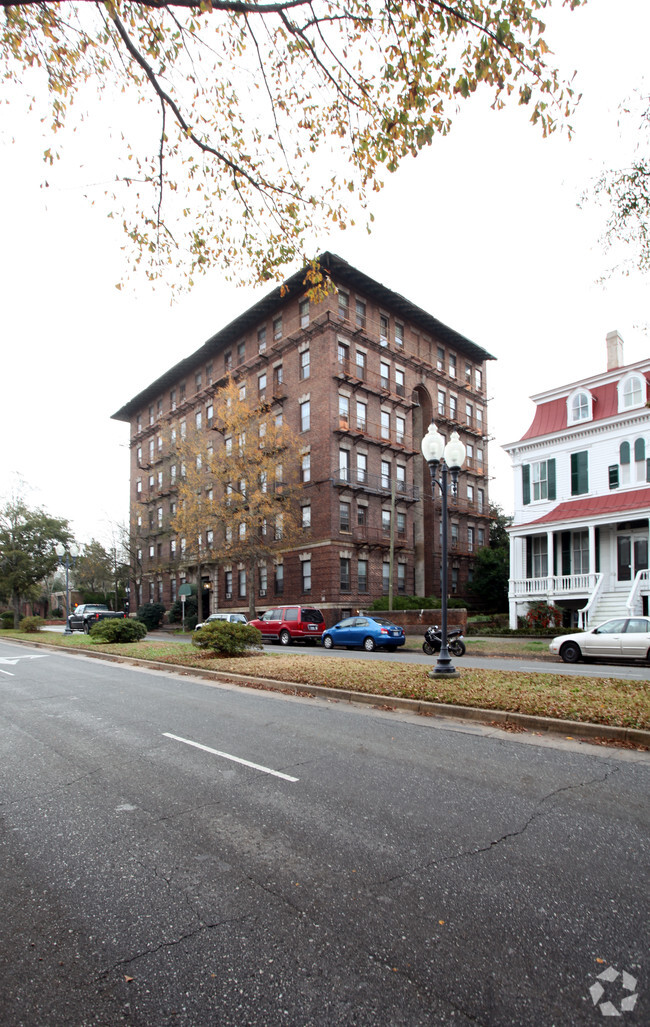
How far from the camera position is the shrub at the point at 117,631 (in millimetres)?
23516

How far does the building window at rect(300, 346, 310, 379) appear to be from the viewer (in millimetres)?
36156

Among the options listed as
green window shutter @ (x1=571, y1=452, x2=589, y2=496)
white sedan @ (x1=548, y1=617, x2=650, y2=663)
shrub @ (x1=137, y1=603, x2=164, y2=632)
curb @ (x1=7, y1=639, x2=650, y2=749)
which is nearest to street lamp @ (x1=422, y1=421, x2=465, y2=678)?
curb @ (x1=7, y1=639, x2=650, y2=749)

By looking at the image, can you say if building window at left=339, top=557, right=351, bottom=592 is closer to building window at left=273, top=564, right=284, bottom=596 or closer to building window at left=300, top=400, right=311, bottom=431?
building window at left=273, top=564, right=284, bottom=596

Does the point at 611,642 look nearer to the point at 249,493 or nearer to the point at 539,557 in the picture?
the point at 539,557

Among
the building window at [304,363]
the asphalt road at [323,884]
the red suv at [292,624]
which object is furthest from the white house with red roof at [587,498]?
the asphalt road at [323,884]

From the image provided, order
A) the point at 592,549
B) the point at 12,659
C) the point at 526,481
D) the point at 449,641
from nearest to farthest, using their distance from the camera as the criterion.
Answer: the point at 12,659 → the point at 449,641 → the point at 592,549 → the point at 526,481

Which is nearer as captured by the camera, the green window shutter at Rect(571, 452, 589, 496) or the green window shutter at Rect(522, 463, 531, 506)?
the green window shutter at Rect(571, 452, 589, 496)

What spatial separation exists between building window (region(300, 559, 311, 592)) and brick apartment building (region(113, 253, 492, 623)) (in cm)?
7

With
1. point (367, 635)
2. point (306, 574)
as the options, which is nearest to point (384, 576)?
point (306, 574)

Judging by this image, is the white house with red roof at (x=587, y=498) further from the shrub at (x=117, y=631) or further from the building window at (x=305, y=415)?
the shrub at (x=117, y=631)

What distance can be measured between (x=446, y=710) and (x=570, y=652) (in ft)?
35.9

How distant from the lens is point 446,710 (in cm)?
899

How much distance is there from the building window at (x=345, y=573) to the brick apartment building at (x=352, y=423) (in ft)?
0.29

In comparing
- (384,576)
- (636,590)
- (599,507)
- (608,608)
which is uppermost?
(599,507)
